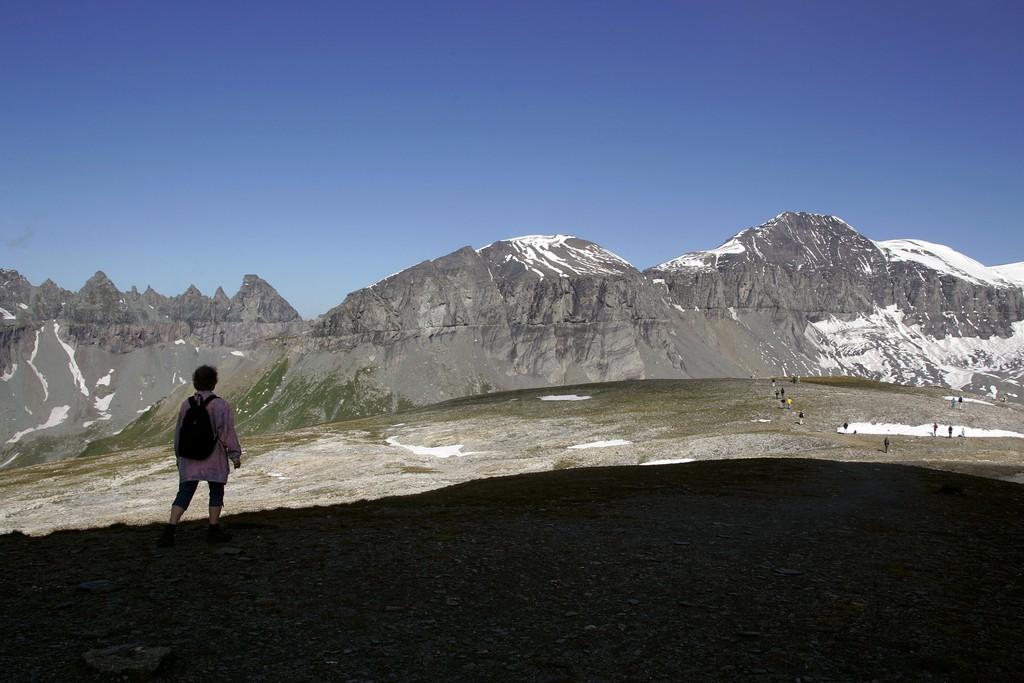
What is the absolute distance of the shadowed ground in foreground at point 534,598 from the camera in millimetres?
12094

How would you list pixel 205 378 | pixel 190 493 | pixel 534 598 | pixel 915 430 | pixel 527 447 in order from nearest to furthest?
pixel 534 598 < pixel 190 493 < pixel 205 378 < pixel 527 447 < pixel 915 430

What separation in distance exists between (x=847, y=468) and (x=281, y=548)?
38.3m

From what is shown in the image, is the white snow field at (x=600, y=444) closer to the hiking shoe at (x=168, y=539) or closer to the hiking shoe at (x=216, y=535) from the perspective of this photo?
the hiking shoe at (x=216, y=535)

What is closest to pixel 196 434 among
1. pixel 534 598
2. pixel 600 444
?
pixel 534 598

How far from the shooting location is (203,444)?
18.2 meters

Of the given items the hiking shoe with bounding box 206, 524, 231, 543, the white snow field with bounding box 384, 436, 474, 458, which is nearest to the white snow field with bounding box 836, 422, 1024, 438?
the white snow field with bounding box 384, 436, 474, 458

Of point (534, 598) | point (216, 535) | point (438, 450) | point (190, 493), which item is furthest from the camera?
point (438, 450)

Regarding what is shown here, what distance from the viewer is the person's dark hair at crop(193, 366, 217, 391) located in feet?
59.5

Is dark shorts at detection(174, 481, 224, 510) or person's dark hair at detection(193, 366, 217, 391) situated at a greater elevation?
person's dark hair at detection(193, 366, 217, 391)

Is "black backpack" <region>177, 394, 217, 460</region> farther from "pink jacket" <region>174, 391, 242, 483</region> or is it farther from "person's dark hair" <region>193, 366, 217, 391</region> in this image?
"person's dark hair" <region>193, 366, 217, 391</region>

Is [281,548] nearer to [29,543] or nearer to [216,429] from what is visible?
[216,429]

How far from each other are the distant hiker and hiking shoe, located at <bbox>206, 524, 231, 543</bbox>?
14 cm

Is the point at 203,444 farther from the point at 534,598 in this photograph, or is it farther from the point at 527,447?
the point at 527,447

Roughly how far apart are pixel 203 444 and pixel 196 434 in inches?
12.4
